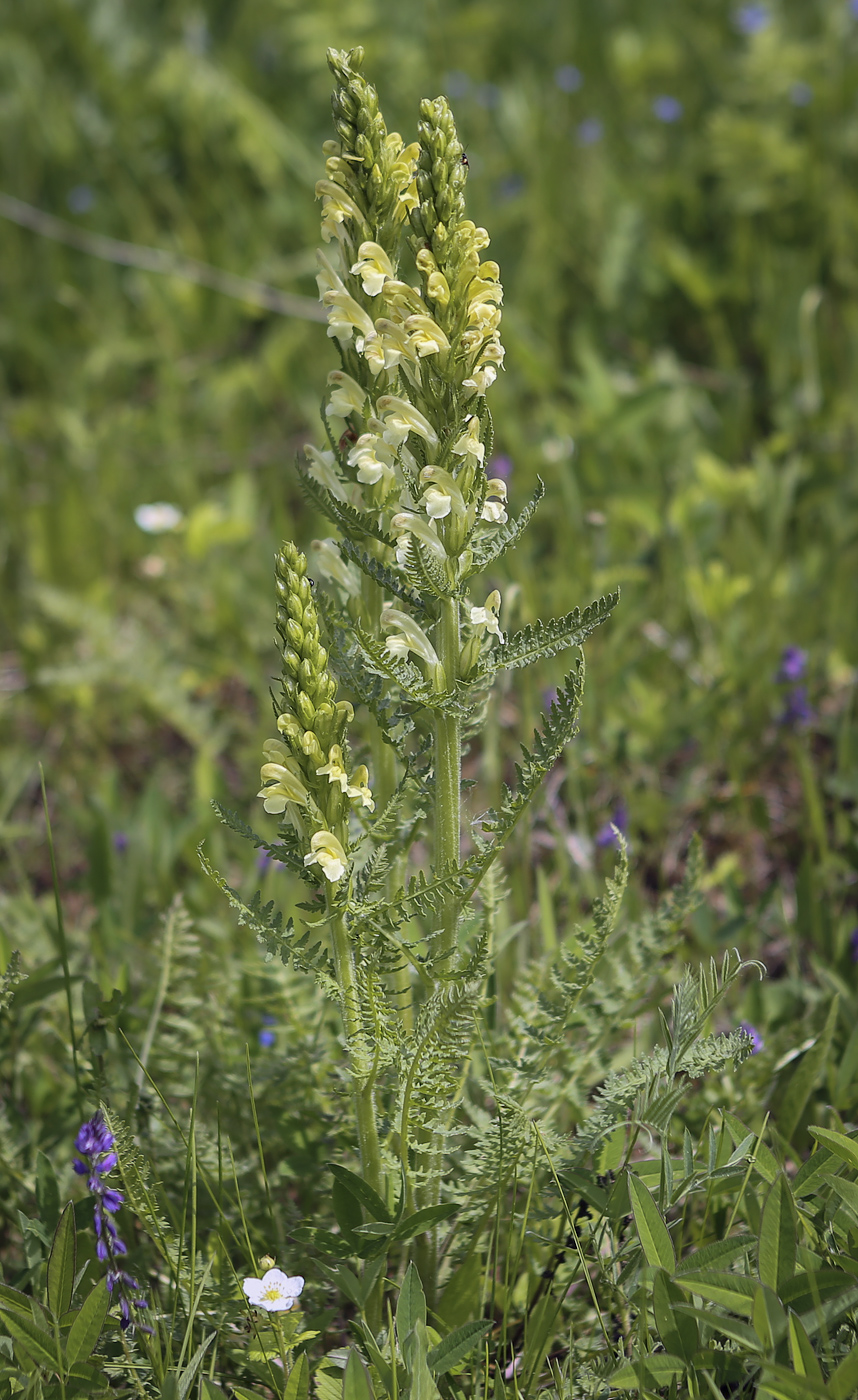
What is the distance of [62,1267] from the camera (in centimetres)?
178

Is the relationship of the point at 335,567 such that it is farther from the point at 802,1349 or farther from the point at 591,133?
the point at 591,133

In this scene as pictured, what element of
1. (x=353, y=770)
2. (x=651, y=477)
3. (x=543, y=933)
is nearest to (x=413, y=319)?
(x=353, y=770)

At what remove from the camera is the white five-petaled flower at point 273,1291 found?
5.63 feet

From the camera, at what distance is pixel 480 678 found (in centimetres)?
180

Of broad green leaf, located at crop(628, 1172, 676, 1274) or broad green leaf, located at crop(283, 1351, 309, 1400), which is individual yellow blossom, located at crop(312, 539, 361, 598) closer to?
broad green leaf, located at crop(628, 1172, 676, 1274)

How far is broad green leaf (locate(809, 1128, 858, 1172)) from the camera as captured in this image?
5.64 ft

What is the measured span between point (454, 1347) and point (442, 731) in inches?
35.2

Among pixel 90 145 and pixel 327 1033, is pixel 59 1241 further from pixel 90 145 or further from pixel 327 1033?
pixel 90 145

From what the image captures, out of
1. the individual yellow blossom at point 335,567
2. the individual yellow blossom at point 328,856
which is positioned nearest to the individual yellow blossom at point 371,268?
the individual yellow blossom at point 335,567

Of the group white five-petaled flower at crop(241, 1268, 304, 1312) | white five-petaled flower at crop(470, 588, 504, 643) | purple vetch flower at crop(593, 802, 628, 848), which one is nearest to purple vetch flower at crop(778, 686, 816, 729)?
purple vetch flower at crop(593, 802, 628, 848)

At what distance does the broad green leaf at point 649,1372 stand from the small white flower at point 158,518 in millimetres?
3269

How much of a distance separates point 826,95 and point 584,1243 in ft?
16.3

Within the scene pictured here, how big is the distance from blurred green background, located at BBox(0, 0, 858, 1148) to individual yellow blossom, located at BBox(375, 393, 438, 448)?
120 cm

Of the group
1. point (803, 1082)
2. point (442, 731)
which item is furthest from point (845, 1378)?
point (442, 731)
